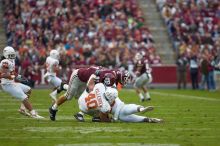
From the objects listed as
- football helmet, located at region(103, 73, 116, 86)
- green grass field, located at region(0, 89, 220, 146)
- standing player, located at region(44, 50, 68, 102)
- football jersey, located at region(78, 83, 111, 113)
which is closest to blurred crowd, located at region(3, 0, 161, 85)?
standing player, located at region(44, 50, 68, 102)

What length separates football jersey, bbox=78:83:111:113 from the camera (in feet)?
40.7

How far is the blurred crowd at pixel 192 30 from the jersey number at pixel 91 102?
55.3ft

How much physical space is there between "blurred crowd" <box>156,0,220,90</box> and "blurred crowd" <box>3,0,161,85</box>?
1.39 m

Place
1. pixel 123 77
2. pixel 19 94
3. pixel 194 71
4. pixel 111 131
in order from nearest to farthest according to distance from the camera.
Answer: pixel 111 131 < pixel 123 77 < pixel 19 94 < pixel 194 71

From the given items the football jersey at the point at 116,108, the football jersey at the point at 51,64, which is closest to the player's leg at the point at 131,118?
the football jersey at the point at 116,108

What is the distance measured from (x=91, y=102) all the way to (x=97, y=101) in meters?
0.16

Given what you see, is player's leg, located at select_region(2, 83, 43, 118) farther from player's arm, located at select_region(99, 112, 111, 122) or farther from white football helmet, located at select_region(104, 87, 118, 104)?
white football helmet, located at select_region(104, 87, 118, 104)

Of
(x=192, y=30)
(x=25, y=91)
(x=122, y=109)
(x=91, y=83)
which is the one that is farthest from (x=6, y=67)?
(x=192, y=30)

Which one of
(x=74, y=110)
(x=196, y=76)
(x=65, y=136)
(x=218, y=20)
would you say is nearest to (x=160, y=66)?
(x=196, y=76)

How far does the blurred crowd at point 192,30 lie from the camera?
98.5ft

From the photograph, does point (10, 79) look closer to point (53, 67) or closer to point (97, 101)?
point (97, 101)

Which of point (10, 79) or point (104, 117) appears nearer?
point (104, 117)

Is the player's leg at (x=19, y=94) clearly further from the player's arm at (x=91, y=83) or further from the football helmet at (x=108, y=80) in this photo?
the football helmet at (x=108, y=80)

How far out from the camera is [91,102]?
12.6 m
